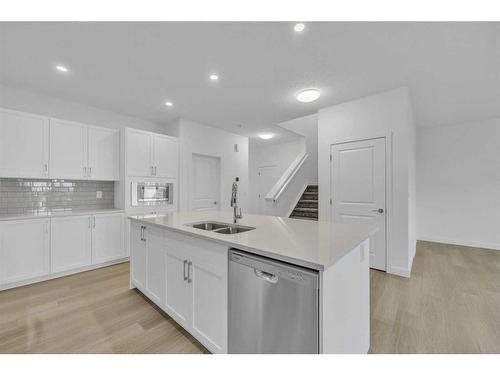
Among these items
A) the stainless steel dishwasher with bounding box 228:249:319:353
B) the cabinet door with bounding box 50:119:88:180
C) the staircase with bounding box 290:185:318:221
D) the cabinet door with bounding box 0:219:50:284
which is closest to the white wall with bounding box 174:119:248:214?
the staircase with bounding box 290:185:318:221

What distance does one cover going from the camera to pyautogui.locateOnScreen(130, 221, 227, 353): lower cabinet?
4.54ft

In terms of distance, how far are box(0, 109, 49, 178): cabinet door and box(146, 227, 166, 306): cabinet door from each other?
2.11 m

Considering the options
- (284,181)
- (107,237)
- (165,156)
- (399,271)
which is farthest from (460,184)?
(107,237)

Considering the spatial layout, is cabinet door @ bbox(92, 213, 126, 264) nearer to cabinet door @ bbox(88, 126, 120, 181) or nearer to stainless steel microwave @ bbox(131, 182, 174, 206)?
stainless steel microwave @ bbox(131, 182, 174, 206)

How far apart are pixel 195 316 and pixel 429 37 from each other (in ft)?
10.3

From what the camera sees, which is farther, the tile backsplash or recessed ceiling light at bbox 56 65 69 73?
the tile backsplash

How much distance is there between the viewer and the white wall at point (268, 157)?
22.4 feet

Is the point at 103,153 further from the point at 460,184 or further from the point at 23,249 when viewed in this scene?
the point at 460,184

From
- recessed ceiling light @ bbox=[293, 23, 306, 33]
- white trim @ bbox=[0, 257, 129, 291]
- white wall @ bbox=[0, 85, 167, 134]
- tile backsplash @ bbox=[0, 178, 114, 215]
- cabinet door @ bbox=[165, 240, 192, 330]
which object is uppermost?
recessed ceiling light @ bbox=[293, 23, 306, 33]

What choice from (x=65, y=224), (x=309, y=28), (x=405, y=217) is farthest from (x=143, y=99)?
(x=405, y=217)

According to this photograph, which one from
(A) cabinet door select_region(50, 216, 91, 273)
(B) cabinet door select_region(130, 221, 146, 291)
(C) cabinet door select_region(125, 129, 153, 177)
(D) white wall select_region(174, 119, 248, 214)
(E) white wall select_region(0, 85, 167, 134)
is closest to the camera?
(B) cabinet door select_region(130, 221, 146, 291)

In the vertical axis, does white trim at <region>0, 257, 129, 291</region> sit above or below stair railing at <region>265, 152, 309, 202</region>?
below

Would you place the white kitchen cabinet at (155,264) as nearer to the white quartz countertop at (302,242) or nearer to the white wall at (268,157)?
the white quartz countertop at (302,242)

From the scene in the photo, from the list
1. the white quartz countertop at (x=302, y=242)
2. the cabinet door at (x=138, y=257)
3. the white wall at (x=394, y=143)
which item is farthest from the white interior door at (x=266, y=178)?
the white quartz countertop at (x=302, y=242)
